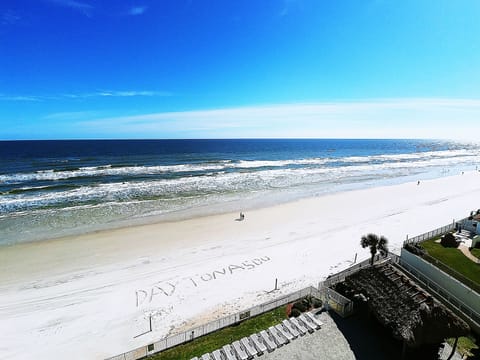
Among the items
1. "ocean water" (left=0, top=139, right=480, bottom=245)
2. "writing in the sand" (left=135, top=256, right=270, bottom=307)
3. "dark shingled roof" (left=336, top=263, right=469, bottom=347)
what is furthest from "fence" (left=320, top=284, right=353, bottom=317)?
"ocean water" (left=0, top=139, right=480, bottom=245)

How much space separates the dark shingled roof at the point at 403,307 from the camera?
10250 mm

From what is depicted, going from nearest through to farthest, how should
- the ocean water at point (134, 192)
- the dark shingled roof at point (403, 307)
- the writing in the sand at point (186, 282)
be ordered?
the dark shingled roof at point (403, 307) < the writing in the sand at point (186, 282) < the ocean water at point (134, 192)

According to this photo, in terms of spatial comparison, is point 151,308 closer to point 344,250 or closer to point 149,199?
point 344,250

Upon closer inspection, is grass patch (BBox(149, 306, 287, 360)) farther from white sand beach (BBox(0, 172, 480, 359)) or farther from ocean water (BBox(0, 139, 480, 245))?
ocean water (BBox(0, 139, 480, 245))

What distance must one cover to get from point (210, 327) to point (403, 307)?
8.12m

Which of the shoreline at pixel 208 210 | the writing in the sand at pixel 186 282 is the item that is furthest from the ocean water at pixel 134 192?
the writing in the sand at pixel 186 282

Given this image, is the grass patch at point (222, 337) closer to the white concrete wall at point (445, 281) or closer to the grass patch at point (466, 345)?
A: the grass patch at point (466, 345)

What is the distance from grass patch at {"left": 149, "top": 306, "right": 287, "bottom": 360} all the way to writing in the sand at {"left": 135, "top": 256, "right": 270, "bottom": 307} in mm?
4249

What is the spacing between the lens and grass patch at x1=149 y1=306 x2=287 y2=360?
10781 millimetres

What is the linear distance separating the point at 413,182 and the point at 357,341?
45.8 metres

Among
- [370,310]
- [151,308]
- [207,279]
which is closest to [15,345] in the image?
[151,308]

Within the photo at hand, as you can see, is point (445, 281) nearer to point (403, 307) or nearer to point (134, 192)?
point (403, 307)

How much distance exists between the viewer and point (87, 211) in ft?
100

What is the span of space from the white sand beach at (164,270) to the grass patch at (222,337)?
145cm
